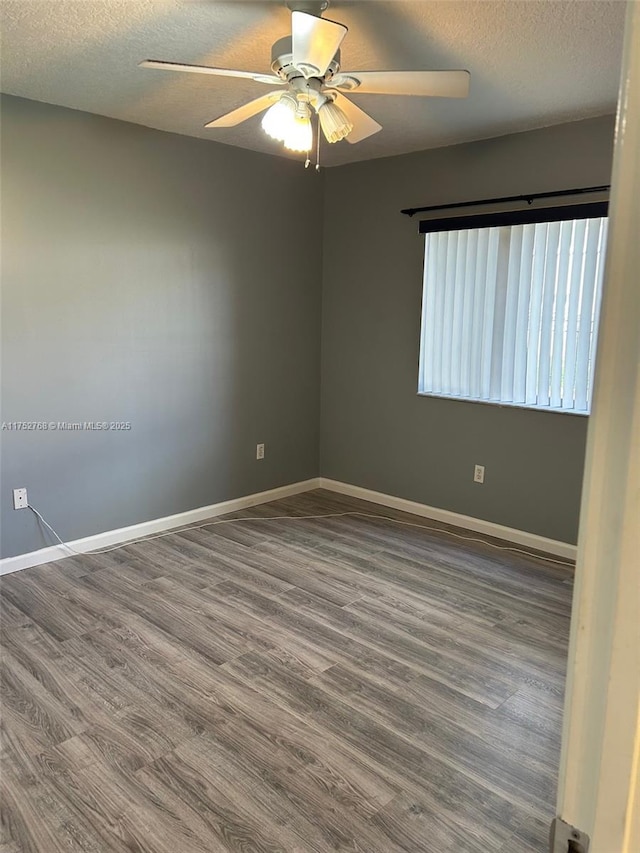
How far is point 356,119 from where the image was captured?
8.06ft

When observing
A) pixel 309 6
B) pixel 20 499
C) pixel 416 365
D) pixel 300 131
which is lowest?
pixel 20 499

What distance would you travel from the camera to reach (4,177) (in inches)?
119

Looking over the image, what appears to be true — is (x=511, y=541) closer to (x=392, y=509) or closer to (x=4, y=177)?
(x=392, y=509)

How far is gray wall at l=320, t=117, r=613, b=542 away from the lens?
139 inches

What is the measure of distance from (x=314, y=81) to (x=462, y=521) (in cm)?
286

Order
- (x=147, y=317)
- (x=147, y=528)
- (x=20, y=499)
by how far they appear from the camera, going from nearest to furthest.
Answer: (x=20, y=499) → (x=147, y=317) → (x=147, y=528)

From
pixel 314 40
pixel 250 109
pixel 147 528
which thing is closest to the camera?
pixel 314 40

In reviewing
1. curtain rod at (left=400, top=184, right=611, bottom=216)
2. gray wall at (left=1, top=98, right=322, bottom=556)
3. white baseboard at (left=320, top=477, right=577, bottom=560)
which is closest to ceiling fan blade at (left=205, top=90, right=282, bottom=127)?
gray wall at (left=1, top=98, right=322, bottom=556)

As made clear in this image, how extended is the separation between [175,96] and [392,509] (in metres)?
2.92

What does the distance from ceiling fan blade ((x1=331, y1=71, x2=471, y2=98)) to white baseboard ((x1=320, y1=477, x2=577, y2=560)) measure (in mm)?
2484

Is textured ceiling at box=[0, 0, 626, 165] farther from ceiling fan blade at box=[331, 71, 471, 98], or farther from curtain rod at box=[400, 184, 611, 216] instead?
curtain rod at box=[400, 184, 611, 216]

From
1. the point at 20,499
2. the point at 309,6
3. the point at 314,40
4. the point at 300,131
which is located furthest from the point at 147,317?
the point at 314,40

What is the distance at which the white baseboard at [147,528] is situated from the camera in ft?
11.0

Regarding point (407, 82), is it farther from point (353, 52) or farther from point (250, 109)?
point (250, 109)
